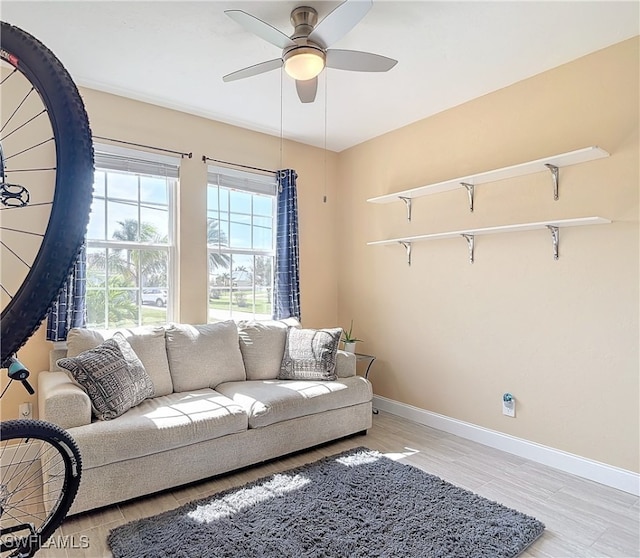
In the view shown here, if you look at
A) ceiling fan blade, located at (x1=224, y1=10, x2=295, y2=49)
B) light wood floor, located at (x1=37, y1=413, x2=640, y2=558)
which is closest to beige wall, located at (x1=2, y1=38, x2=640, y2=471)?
light wood floor, located at (x1=37, y1=413, x2=640, y2=558)

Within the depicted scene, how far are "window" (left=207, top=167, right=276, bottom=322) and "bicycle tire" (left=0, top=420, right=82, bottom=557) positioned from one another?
1667 millimetres

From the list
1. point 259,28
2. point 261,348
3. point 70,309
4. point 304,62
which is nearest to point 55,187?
point 259,28

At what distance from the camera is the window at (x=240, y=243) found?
3.87 m

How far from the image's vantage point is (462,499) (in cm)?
238

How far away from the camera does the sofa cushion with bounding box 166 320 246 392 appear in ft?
10.2

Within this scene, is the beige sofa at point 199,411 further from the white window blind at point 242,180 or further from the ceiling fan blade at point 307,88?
the ceiling fan blade at point 307,88

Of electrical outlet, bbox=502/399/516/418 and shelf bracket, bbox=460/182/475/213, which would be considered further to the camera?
shelf bracket, bbox=460/182/475/213

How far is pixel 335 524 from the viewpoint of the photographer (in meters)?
2.13

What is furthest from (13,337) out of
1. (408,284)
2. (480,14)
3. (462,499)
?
(408,284)

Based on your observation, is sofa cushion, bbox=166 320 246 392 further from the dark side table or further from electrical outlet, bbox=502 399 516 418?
electrical outlet, bbox=502 399 516 418

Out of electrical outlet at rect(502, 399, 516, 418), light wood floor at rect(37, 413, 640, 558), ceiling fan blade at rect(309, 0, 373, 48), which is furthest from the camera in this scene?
electrical outlet at rect(502, 399, 516, 418)

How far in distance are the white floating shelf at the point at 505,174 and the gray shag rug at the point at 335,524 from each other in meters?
2.11

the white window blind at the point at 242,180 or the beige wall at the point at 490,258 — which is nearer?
the beige wall at the point at 490,258

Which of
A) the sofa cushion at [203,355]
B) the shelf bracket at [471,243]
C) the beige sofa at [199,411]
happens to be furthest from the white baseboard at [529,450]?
the sofa cushion at [203,355]
